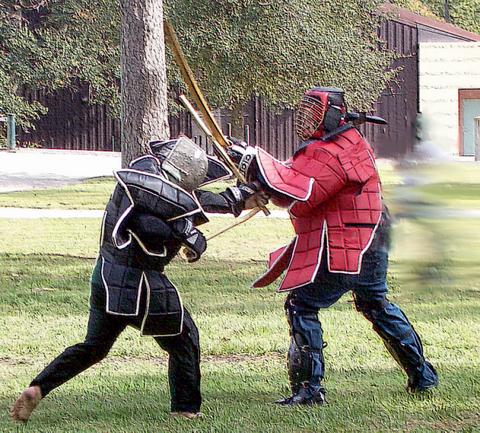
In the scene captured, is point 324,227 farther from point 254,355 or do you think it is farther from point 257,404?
point 254,355

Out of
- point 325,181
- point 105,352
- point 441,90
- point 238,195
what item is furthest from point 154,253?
point 441,90

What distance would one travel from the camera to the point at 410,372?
18.2 feet

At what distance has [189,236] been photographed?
4668 millimetres

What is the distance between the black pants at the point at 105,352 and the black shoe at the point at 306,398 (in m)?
0.53

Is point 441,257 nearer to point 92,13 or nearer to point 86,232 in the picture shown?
point 86,232

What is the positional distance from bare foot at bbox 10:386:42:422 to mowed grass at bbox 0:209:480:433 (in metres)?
0.07

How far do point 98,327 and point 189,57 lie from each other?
58.0 ft

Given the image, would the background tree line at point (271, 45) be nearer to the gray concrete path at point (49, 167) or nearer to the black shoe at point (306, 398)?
the gray concrete path at point (49, 167)

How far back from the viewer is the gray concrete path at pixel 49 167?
2170cm

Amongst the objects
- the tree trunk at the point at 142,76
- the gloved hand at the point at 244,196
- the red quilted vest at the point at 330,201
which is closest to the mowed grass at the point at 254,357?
the red quilted vest at the point at 330,201

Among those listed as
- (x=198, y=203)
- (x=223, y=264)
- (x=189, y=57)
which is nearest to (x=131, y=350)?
(x=198, y=203)

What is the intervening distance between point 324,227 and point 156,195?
989 millimetres

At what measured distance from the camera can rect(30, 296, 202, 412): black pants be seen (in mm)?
4965

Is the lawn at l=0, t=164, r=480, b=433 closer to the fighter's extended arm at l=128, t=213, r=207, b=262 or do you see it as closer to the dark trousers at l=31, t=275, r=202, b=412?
the dark trousers at l=31, t=275, r=202, b=412
